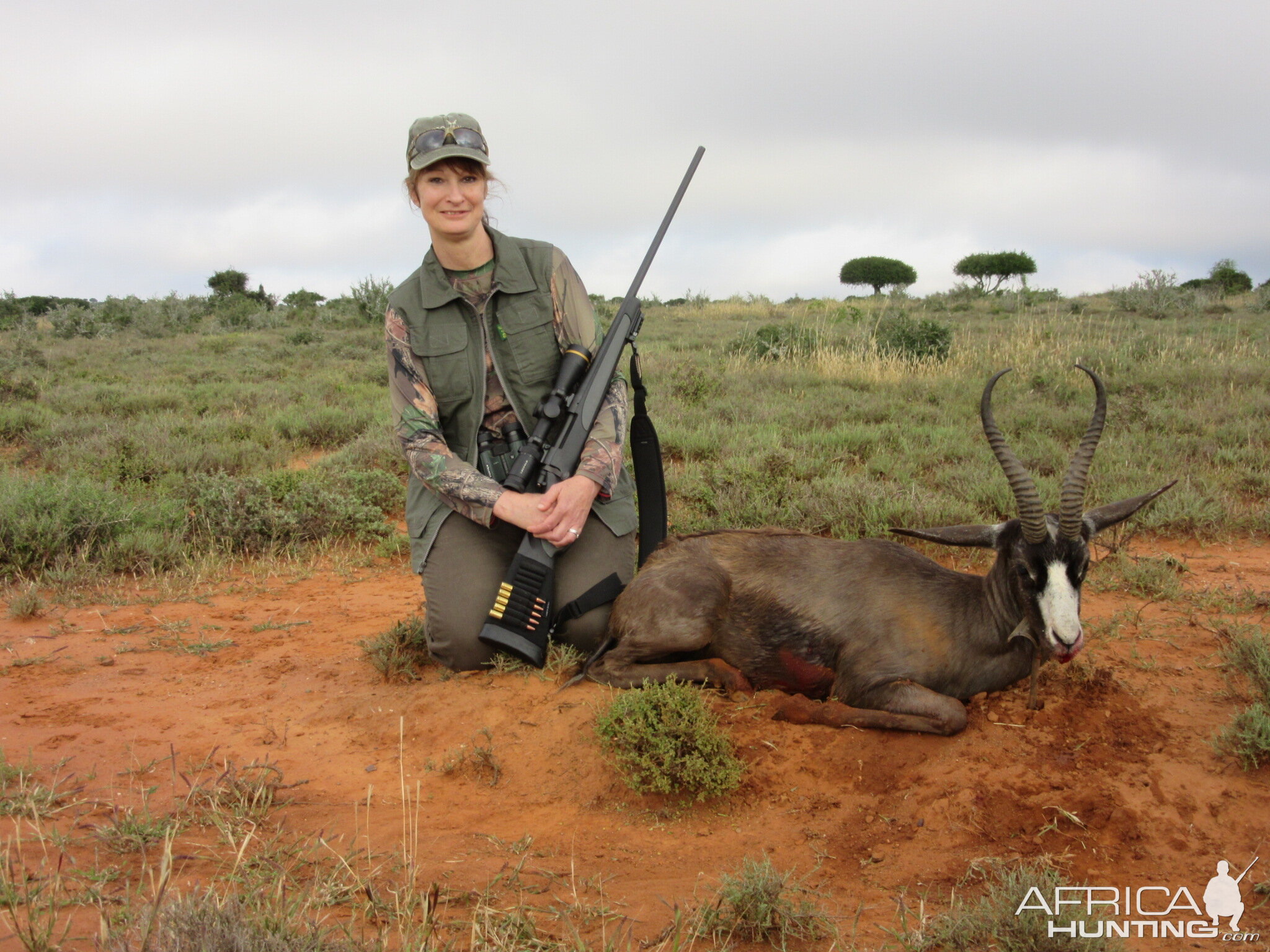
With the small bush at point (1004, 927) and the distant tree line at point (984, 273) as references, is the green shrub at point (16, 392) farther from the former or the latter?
the distant tree line at point (984, 273)

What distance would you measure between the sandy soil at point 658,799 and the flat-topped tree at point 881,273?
43.2m

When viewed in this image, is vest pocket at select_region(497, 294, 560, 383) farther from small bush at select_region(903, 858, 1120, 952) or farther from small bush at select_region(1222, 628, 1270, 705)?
small bush at select_region(1222, 628, 1270, 705)

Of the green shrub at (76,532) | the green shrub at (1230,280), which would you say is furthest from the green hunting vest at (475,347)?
the green shrub at (1230,280)

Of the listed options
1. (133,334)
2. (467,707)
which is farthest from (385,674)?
(133,334)

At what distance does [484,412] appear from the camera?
546 centimetres

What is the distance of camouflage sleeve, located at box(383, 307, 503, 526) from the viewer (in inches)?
198

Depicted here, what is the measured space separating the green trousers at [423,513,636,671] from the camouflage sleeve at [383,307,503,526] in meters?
0.23

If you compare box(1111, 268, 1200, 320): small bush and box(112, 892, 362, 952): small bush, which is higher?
box(1111, 268, 1200, 320): small bush

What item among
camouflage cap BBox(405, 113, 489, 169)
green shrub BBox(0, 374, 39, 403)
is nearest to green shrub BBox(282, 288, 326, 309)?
green shrub BBox(0, 374, 39, 403)

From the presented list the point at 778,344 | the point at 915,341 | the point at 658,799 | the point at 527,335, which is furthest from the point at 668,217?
the point at 778,344

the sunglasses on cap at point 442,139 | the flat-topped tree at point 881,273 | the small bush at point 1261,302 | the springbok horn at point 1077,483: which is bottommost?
the springbok horn at point 1077,483

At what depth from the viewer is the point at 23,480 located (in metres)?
7.79

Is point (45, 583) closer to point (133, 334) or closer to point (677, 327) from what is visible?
point (677, 327)

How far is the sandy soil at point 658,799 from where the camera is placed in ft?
10.3
